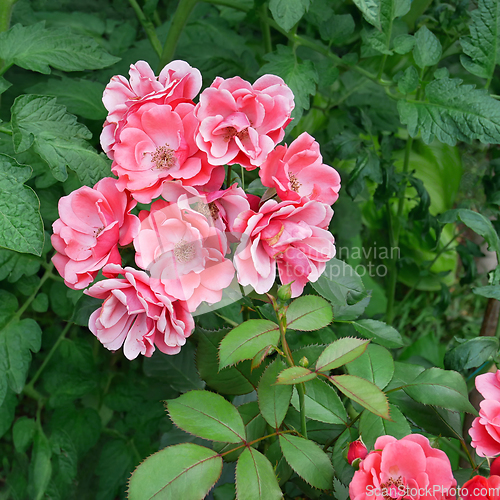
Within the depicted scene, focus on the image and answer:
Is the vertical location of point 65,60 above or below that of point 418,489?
above

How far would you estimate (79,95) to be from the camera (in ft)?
2.96

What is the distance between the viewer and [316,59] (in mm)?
1125

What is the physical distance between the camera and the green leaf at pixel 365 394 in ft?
1.47

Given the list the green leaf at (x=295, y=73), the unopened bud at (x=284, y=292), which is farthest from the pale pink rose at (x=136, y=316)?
the green leaf at (x=295, y=73)

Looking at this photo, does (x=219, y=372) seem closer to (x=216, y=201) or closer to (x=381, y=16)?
(x=216, y=201)

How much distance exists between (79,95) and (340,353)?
0.72 m

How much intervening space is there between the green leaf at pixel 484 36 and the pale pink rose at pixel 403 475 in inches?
26.8

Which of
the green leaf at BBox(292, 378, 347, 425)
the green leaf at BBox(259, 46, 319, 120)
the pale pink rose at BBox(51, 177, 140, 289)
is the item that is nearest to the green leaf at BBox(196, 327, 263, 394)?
the green leaf at BBox(292, 378, 347, 425)

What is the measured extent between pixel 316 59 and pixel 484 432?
91cm

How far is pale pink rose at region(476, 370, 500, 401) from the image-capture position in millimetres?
520

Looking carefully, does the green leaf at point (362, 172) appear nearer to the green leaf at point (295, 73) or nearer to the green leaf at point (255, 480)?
the green leaf at point (295, 73)

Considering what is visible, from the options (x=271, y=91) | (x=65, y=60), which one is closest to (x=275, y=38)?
(x=65, y=60)

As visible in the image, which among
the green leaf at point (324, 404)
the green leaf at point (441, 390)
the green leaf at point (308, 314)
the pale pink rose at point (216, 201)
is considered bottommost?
the green leaf at point (324, 404)

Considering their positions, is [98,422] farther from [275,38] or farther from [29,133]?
[275,38]
